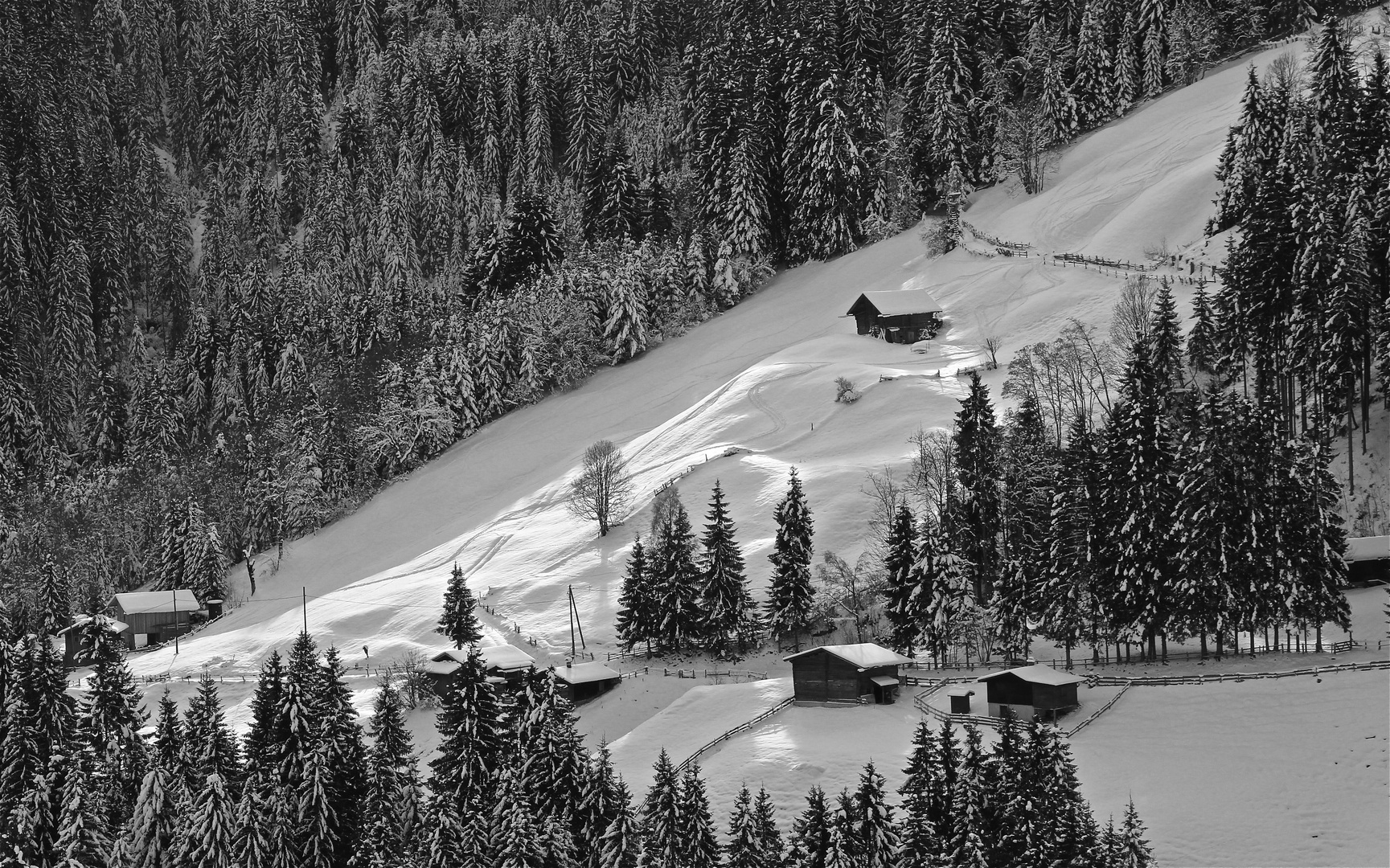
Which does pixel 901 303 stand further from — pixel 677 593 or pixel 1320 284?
pixel 1320 284

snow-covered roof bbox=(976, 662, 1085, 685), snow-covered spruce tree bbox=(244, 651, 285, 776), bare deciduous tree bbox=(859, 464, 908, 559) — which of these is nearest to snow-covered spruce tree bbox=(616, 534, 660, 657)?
bare deciduous tree bbox=(859, 464, 908, 559)

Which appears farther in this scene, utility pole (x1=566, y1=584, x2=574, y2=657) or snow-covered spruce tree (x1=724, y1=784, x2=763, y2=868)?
utility pole (x1=566, y1=584, x2=574, y2=657)

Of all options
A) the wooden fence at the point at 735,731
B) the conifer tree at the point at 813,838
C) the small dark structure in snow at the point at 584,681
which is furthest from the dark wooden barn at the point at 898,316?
the conifer tree at the point at 813,838

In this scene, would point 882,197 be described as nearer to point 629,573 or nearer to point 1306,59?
point 1306,59

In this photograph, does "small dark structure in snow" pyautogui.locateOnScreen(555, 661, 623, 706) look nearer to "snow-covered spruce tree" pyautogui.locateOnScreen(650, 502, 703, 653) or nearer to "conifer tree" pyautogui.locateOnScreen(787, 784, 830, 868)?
"snow-covered spruce tree" pyautogui.locateOnScreen(650, 502, 703, 653)

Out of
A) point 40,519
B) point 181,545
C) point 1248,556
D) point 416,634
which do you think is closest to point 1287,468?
point 1248,556

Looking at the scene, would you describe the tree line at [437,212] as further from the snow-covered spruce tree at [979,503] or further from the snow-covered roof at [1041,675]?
the snow-covered roof at [1041,675]

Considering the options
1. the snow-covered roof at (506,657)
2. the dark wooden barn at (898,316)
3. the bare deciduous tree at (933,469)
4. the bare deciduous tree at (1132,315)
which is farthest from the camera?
the dark wooden barn at (898,316)
